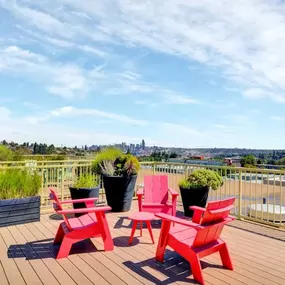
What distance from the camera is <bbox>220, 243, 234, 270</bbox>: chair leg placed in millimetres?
3189

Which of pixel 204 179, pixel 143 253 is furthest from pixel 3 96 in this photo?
pixel 143 253

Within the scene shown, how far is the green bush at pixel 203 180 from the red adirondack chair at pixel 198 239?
88.0 inches

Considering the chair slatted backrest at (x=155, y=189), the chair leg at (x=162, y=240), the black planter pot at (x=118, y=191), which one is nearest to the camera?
the chair leg at (x=162, y=240)

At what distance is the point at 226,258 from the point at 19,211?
11.5ft

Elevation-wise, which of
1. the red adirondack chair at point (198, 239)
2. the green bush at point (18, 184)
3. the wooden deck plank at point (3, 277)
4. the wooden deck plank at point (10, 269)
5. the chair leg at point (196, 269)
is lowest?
the wooden deck plank at point (3, 277)

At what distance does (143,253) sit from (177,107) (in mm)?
10385

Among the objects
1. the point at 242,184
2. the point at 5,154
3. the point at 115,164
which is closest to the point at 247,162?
the point at 242,184

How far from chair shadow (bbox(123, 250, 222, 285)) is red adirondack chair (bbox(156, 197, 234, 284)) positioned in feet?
0.33

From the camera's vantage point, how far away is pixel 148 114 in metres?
15.0

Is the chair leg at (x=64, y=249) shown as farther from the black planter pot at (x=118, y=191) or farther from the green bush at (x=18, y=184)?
the black planter pot at (x=118, y=191)

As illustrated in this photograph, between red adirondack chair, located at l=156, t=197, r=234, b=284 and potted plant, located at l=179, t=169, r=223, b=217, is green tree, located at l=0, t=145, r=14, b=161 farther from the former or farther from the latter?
red adirondack chair, located at l=156, t=197, r=234, b=284

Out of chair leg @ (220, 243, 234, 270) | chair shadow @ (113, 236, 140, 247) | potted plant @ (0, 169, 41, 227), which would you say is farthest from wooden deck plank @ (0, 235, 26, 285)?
chair leg @ (220, 243, 234, 270)

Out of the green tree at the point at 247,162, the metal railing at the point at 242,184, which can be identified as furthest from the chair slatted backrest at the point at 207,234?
the green tree at the point at 247,162

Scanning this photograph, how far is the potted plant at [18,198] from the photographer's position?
482 centimetres
